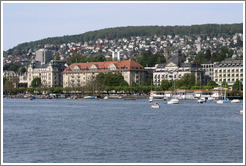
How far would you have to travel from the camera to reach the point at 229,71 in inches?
6457

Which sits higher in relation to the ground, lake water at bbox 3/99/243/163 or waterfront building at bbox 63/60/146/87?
waterfront building at bbox 63/60/146/87

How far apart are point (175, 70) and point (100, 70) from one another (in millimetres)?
25334

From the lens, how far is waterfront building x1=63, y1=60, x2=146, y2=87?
179875 mm

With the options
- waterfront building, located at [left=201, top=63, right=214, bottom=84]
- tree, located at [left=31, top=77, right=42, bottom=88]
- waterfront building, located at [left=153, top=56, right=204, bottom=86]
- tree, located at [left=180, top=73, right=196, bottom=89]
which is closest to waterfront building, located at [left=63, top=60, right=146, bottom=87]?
waterfront building, located at [left=153, top=56, right=204, bottom=86]

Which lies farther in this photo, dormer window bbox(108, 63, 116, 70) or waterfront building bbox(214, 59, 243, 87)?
dormer window bbox(108, 63, 116, 70)

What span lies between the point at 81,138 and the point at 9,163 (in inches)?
452

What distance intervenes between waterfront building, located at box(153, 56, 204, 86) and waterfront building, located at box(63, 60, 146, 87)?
5.68 m

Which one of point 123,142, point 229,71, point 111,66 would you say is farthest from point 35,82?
point 123,142

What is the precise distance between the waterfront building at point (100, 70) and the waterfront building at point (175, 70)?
5679mm

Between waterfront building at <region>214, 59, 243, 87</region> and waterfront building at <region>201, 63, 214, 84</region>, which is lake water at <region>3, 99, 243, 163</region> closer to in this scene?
waterfront building at <region>214, 59, 243, 87</region>

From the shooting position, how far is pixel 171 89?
154 metres

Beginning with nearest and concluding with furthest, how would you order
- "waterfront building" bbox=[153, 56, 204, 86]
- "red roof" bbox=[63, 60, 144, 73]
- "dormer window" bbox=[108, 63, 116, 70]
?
1. "waterfront building" bbox=[153, 56, 204, 86]
2. "red roof" bbox=[63, 60, 144, 73]
3. "dormer window" bbox=[108, 63, 116, 70]

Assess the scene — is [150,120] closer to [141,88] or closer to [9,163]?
[9,163]

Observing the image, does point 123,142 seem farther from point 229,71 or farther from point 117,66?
point 117,66
